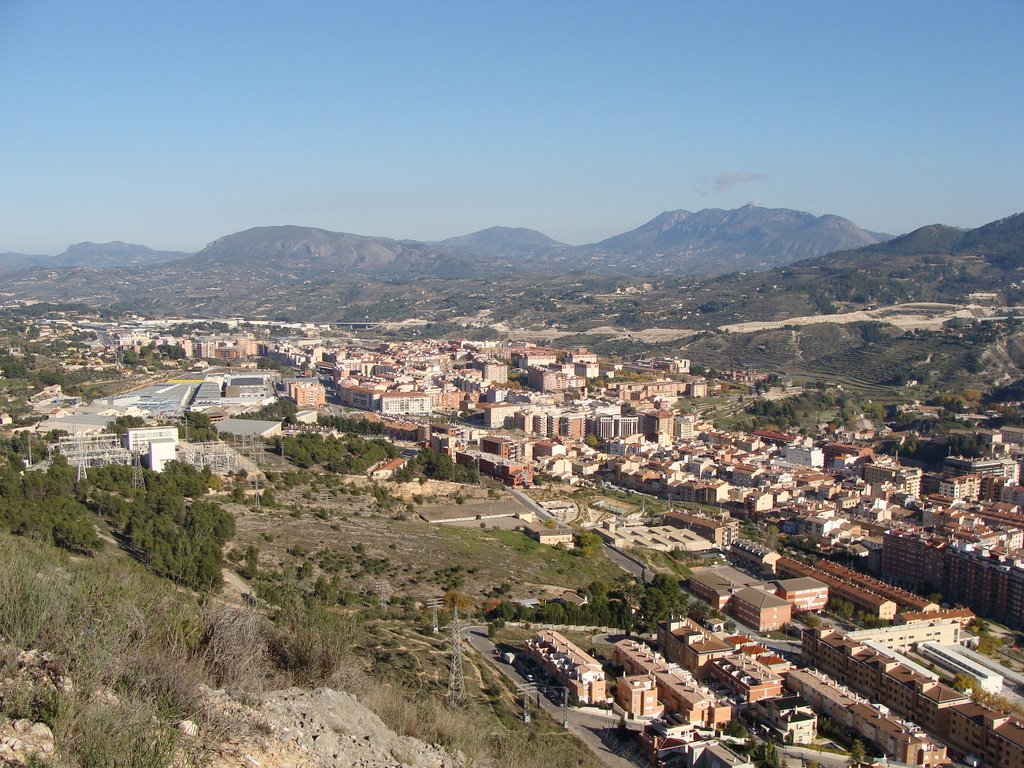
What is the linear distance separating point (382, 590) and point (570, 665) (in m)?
2.13

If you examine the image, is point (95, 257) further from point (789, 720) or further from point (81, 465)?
point (789, 720)

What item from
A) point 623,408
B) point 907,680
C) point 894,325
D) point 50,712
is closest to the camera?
point 50,712

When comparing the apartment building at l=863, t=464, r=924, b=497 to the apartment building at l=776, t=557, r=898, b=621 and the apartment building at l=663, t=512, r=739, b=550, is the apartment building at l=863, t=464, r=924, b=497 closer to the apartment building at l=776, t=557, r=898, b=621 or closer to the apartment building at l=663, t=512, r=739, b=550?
the apartment building at l=663, t=512, r=739, b=550

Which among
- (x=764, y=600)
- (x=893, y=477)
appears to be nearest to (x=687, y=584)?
(x=764, y=600)

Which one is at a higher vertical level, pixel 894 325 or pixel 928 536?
pixel 894 325

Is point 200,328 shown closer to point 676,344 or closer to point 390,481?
point 676,344

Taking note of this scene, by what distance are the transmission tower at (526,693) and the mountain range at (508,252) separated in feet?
196

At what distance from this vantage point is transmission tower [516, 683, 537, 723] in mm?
6742

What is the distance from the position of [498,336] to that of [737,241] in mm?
83341

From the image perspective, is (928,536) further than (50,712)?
Yes

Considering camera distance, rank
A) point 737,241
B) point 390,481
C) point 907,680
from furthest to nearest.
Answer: point 737,241
point 390,481
point 907,680

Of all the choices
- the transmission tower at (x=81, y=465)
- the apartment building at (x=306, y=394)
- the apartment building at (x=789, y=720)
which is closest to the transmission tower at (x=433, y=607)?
the apartment building at (x=789, y=720)

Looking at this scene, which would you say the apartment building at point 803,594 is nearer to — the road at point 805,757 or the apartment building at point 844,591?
the apartment building at point 844,591

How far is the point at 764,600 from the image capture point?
10.6 metres
